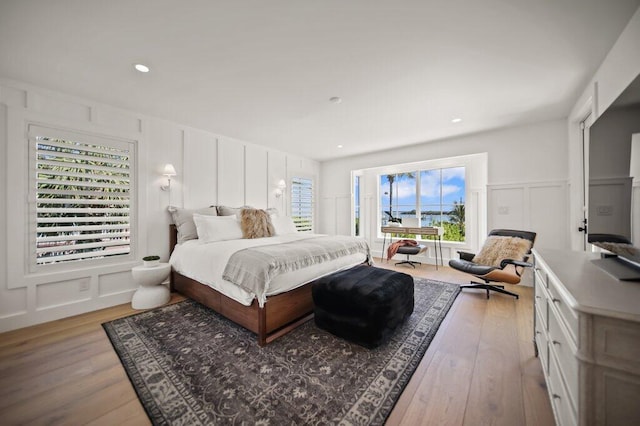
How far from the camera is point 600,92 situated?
2.23m

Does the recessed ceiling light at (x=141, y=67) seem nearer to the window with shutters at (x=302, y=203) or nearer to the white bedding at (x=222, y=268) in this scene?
the white bedding at (x=222, y=268)

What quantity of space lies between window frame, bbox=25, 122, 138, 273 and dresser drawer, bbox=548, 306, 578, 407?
→ 13.6 feet

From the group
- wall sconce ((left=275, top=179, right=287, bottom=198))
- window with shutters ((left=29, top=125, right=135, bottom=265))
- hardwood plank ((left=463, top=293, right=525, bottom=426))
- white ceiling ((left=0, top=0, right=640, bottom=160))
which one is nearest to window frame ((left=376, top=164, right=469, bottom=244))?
white ceiling ((left=0, top=0, right=640, bottom=160))

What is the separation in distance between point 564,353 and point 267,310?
1.89 meters

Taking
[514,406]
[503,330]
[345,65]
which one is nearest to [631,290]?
[514,406]

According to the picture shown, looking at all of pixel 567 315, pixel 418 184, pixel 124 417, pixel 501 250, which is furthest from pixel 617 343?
pixel 418 184

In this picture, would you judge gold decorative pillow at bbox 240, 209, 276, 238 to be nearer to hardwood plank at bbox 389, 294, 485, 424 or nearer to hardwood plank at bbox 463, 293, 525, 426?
hardwood plank at bbox 389, 294, 485, 424

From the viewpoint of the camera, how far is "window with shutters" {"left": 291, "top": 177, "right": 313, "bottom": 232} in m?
5.62

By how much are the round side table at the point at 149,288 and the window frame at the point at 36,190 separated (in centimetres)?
46

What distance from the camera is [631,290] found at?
99cm

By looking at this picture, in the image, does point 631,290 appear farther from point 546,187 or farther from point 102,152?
point 102,152

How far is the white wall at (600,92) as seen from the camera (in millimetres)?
1660

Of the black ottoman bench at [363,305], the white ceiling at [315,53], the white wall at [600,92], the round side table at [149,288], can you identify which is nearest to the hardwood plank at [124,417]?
the black ottoman bench at [363,305]

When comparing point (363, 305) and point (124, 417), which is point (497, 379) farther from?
point (124, 417)
